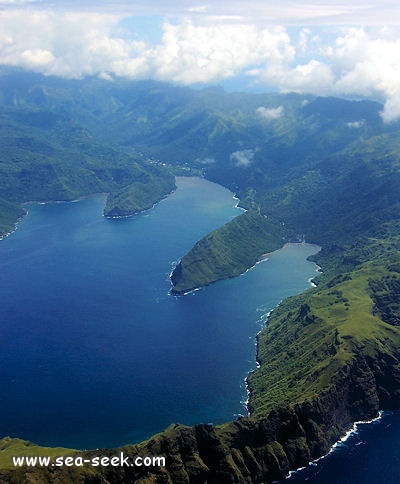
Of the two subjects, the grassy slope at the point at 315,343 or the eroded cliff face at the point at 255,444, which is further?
the grassy slope at the point at 315,343

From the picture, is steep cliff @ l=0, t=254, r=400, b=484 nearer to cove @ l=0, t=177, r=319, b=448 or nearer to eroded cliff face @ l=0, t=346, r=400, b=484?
eroded cliff face @ l=0, t=346, r=400, b=484

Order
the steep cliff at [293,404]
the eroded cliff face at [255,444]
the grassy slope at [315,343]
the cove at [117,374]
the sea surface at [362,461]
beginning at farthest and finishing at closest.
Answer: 1. the grassy slope at [315,343]
2. the cove at [117,374]
3. the sea surface at [362,461]
4. the steep cliff at [293,404]
5. the eroded cliff face at [255,444]

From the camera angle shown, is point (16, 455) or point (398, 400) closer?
point (16, 455)

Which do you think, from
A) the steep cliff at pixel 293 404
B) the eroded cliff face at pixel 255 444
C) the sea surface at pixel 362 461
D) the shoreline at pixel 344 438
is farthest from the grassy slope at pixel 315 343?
the sea surface at pixel 362 461

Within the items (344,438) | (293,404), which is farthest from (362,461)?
(293,404)

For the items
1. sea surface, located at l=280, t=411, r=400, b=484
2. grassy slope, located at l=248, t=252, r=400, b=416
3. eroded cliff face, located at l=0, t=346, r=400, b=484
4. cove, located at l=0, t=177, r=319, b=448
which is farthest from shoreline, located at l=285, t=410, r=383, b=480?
cove, located at l=0, t=177, r=319, b=448

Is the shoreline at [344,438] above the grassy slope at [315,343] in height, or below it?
below

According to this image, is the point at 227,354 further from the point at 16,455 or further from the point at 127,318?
the point at 16,455

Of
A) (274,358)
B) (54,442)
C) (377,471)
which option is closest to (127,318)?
(274,358)

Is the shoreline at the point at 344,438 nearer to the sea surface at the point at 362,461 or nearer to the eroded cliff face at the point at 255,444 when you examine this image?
the sea surface at the point at 362,461
